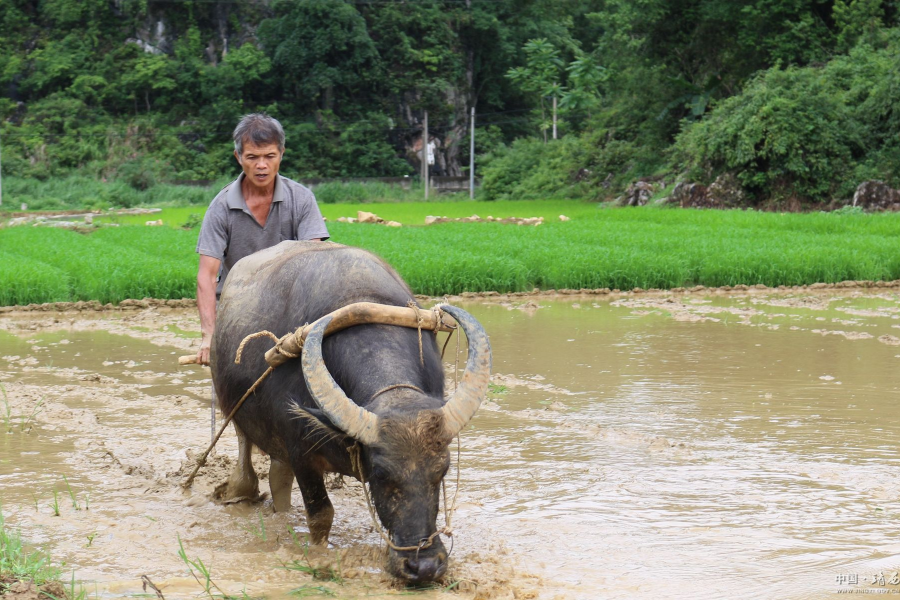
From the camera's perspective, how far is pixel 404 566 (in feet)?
9.60

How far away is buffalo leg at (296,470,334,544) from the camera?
3463 millimetres

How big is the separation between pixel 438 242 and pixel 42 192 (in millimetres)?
22533

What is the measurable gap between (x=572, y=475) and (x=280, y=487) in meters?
1.41

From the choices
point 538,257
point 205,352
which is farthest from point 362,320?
point 538,257

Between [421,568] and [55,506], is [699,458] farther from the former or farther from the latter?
[55,506]

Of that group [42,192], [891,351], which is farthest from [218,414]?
[42,192]

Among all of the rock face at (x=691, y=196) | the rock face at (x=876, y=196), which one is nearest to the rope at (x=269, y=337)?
the rock face at (x=876, y=196)

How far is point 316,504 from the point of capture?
3.52 metres

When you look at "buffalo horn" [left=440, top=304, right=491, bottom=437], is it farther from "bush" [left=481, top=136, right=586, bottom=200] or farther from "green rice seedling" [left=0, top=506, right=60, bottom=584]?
"bush" [left=481, top=136, right=586, bottom=200]

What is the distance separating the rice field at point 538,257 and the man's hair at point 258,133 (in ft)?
22.2

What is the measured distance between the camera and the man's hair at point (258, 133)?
4.09 m

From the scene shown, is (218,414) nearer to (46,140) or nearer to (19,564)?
(19,564)

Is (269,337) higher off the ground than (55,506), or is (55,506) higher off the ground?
(269,337)

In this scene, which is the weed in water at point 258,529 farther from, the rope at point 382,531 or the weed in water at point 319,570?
the rope at point 382,531
